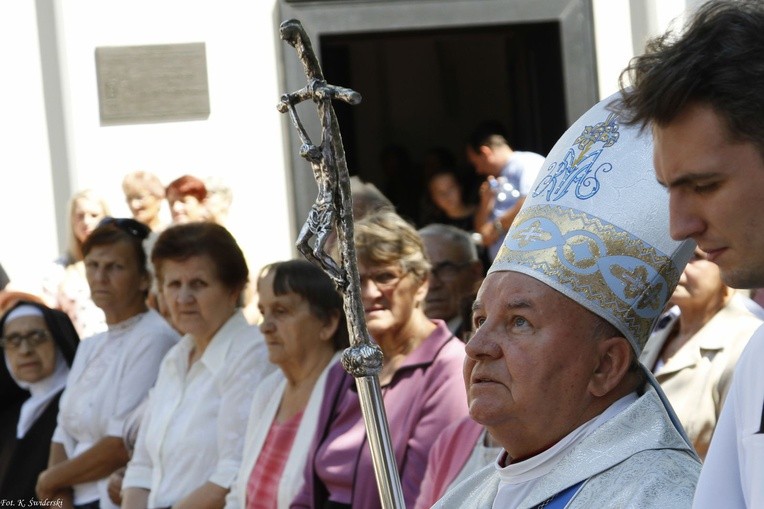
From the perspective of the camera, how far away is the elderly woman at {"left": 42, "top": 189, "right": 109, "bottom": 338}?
7766mm

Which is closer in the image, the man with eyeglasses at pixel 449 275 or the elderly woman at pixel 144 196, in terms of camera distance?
the man with eyeglasses at pixel 449 275

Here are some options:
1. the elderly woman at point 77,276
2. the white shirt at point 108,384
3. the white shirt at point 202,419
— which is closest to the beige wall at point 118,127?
the elderly woman at point 77,276

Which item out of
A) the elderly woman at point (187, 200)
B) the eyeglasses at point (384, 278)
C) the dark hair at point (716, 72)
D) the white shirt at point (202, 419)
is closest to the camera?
the dark hair at point (716, 72)

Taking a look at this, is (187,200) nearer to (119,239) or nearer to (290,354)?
(119,239)

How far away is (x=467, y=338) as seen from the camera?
507 centimetres

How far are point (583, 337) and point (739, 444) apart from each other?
3.23ft

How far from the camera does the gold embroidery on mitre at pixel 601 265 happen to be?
123 inches

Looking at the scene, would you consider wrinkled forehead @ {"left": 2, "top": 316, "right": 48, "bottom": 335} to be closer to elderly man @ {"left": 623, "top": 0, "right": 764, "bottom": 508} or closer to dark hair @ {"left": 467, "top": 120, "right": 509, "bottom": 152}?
dark hair @ {"left": 467, "top": 120, "right": 509, "bottom": 152}

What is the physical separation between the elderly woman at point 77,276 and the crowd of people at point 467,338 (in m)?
0.01

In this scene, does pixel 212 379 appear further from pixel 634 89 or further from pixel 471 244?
pixel 634 89

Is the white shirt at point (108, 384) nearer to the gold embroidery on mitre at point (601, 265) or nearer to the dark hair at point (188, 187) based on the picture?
the dark hair at point (188, 187)

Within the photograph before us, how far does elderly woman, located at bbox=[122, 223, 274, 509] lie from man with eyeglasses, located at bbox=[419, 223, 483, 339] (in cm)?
74

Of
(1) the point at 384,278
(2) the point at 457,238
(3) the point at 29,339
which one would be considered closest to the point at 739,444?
(1) the point at 384,278

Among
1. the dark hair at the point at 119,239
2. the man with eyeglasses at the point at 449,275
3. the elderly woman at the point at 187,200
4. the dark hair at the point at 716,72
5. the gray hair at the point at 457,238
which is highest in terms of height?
the dark hair at the point at 716,72
